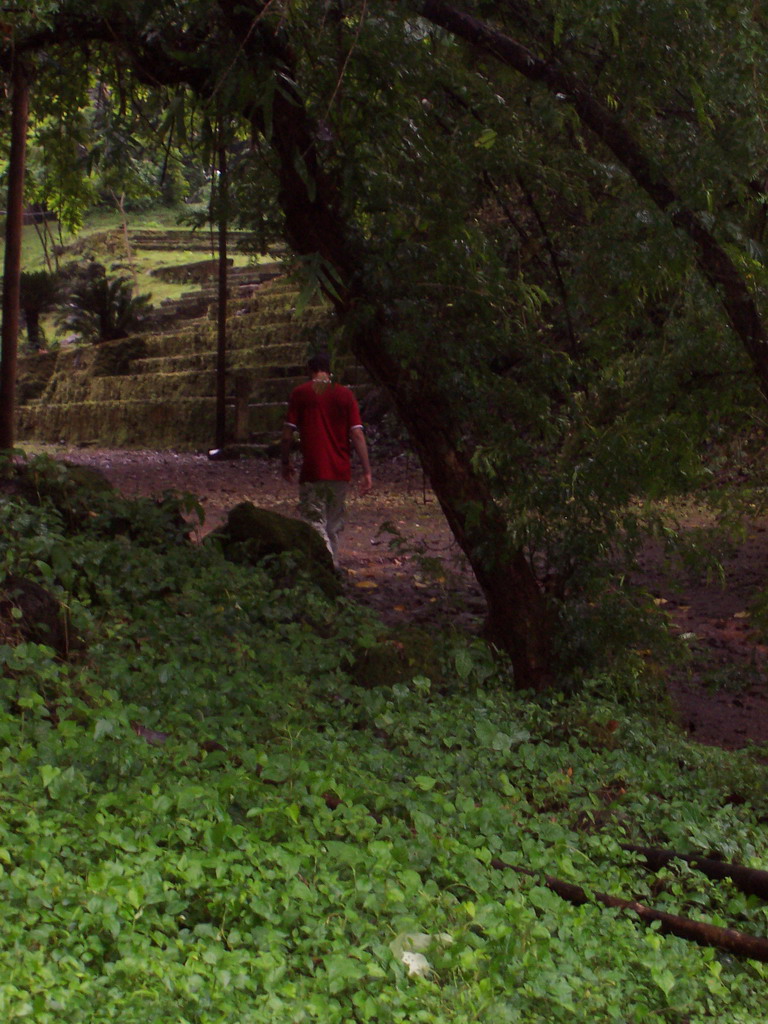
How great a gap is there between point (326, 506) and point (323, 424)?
28.0 inches

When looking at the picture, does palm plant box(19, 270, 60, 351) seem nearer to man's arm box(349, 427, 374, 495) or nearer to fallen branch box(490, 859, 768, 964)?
man's arm box(349, 427, 374, 495)

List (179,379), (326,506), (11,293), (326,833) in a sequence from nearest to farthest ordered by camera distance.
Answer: (326,833), (326,506), (11,293), (179,379)

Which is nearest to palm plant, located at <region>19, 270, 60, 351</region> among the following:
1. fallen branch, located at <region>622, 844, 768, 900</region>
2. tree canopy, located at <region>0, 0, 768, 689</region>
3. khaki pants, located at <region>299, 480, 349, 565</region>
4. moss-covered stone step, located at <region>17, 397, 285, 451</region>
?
moss-covered stone step, located at <region>17, 397, 285, 451</region>

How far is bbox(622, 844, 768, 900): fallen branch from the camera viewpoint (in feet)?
12.3

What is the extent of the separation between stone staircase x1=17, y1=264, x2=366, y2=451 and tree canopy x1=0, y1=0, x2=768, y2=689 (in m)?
10.9

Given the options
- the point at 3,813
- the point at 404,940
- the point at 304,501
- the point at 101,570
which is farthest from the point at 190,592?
the point at 404,940

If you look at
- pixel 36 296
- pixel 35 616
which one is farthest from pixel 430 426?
pixel 36 296

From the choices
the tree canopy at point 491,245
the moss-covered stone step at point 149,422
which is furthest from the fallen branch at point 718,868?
the moss-covered stone step at point 149,422

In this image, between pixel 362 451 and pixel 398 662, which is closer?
pixel 398 662

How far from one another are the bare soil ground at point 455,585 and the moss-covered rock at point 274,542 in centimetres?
50

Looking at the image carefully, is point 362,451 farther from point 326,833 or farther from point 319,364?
point 326,833

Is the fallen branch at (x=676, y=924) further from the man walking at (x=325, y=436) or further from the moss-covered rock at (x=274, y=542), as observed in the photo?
the man walking at (x=325, y=436)

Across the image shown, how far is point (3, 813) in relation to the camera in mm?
3117

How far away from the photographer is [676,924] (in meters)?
3.40
